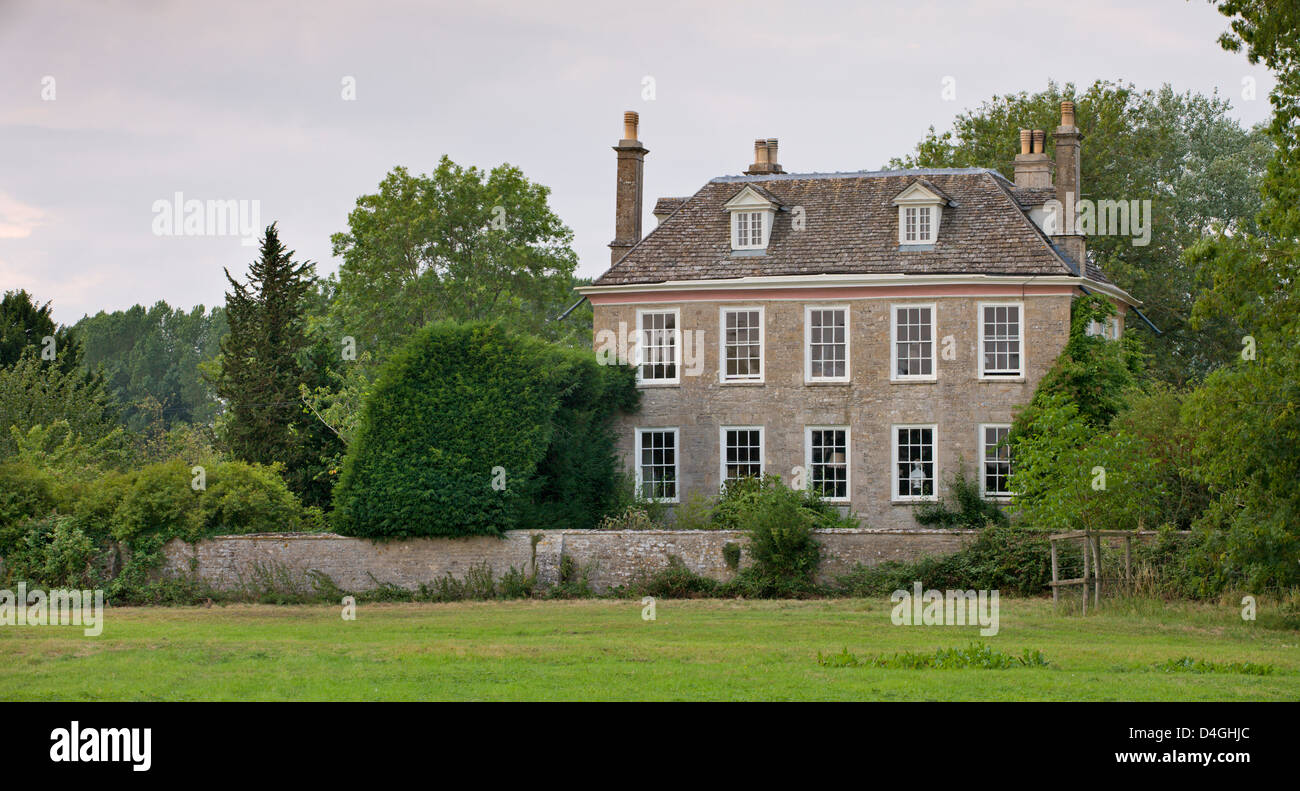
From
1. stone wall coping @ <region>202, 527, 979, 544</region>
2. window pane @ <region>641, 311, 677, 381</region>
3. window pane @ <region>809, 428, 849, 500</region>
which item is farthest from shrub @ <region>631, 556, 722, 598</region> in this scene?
window pane @ <region>641, 311, 677, 381</region>

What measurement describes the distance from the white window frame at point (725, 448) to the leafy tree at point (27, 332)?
29103 mm

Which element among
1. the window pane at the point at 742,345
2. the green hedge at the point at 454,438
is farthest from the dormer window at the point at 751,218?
the green hedge at the point at 454,438

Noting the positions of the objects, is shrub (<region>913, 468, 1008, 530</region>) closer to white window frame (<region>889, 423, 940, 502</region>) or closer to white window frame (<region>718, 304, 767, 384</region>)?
white window frame (<region>889, 423, 940, 502</region>)

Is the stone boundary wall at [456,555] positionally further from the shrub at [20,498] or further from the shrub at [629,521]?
the shrub at [629,521]

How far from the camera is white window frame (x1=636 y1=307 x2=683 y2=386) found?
131ft

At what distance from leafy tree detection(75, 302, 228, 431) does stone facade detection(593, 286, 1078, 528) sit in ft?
260

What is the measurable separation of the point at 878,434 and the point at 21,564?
20.7 meters

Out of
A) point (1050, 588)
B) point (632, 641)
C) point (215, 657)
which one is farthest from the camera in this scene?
point (1050, 588)

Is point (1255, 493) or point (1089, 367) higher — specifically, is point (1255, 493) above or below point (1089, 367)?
below
